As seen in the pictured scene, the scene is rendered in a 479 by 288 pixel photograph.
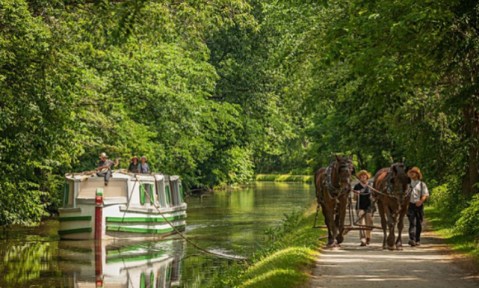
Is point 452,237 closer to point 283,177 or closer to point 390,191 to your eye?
point 390,191

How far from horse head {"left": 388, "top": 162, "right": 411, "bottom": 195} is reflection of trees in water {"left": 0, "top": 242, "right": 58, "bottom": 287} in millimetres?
9361

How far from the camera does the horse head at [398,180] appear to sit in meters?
21.2

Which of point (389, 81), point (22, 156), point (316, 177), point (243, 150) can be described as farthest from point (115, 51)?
point (243, 150)

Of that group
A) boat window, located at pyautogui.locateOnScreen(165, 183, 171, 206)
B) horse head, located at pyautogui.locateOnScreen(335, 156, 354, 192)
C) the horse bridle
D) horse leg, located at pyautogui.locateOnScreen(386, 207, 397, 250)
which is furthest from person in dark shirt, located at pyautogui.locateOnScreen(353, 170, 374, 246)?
boat window, located at pyautogui.locateOnScreen(165, 183, 171, 206)

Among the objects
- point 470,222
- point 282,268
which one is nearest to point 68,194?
point 470,222

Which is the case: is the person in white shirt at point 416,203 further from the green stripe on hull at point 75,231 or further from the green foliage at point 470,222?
the green stripe on hull at point 75,231

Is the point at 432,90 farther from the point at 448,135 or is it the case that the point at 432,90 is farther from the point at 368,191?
the point at 368,191

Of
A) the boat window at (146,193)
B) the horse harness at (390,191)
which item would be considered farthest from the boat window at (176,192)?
the horse harness at (390,191)

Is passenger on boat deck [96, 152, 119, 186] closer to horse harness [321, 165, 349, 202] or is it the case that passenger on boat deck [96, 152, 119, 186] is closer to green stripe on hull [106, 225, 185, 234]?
green stripe on hull [106, 225, 185, 234]

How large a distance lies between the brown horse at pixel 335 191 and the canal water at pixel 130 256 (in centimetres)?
330

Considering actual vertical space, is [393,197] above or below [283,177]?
below

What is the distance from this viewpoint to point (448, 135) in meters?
31.3

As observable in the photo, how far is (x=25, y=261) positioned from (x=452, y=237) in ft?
40.7

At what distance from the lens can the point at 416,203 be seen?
22.5m
